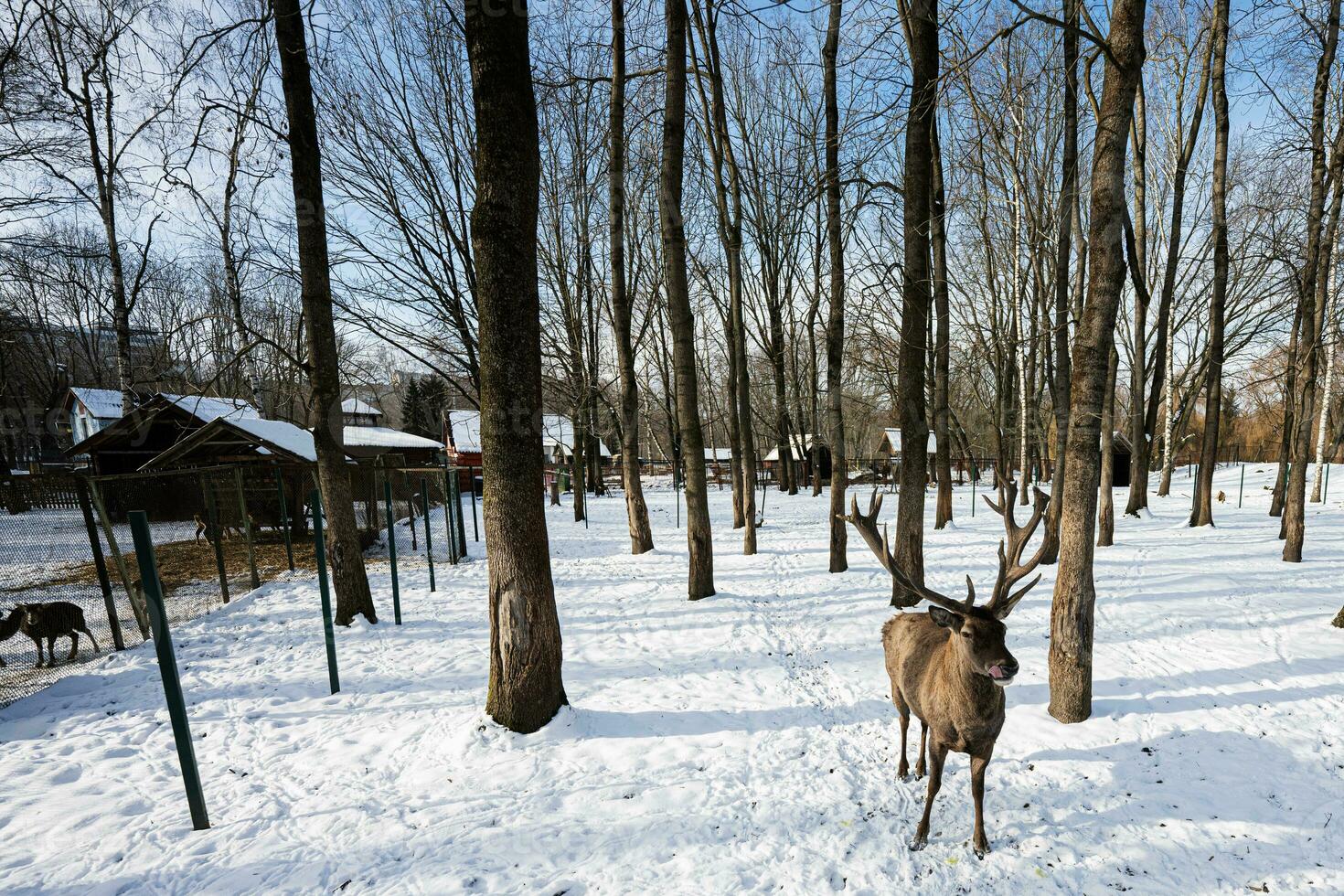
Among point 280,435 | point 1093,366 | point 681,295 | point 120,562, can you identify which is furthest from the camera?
point 280,435

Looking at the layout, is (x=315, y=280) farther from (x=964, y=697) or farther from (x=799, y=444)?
(x=799, y=444)

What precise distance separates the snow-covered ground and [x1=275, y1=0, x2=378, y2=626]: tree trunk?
1.59 m

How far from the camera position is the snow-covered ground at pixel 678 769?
2879 mm

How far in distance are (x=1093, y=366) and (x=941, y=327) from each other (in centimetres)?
704

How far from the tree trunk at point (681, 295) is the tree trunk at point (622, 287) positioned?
→ 2.09 m

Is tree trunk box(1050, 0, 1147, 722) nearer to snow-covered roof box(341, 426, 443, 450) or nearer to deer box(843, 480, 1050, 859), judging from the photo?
deer box(843, 480, 1050, 859)

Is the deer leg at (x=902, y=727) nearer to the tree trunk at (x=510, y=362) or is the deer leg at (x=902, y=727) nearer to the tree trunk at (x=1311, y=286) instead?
the tree trunk at (x=510, y=362)

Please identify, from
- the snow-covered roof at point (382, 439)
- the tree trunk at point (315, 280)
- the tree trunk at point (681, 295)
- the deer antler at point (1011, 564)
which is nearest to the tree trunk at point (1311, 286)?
the deer antler at point (1011, 564)

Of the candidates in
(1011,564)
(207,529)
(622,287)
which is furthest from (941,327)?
(207,529)

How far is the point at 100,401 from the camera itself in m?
24.4

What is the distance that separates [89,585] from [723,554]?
9.01 m

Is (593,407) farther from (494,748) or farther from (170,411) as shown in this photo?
(494,748)

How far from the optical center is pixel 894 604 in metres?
6.96

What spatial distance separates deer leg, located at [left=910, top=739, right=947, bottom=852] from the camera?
3.07 metres
